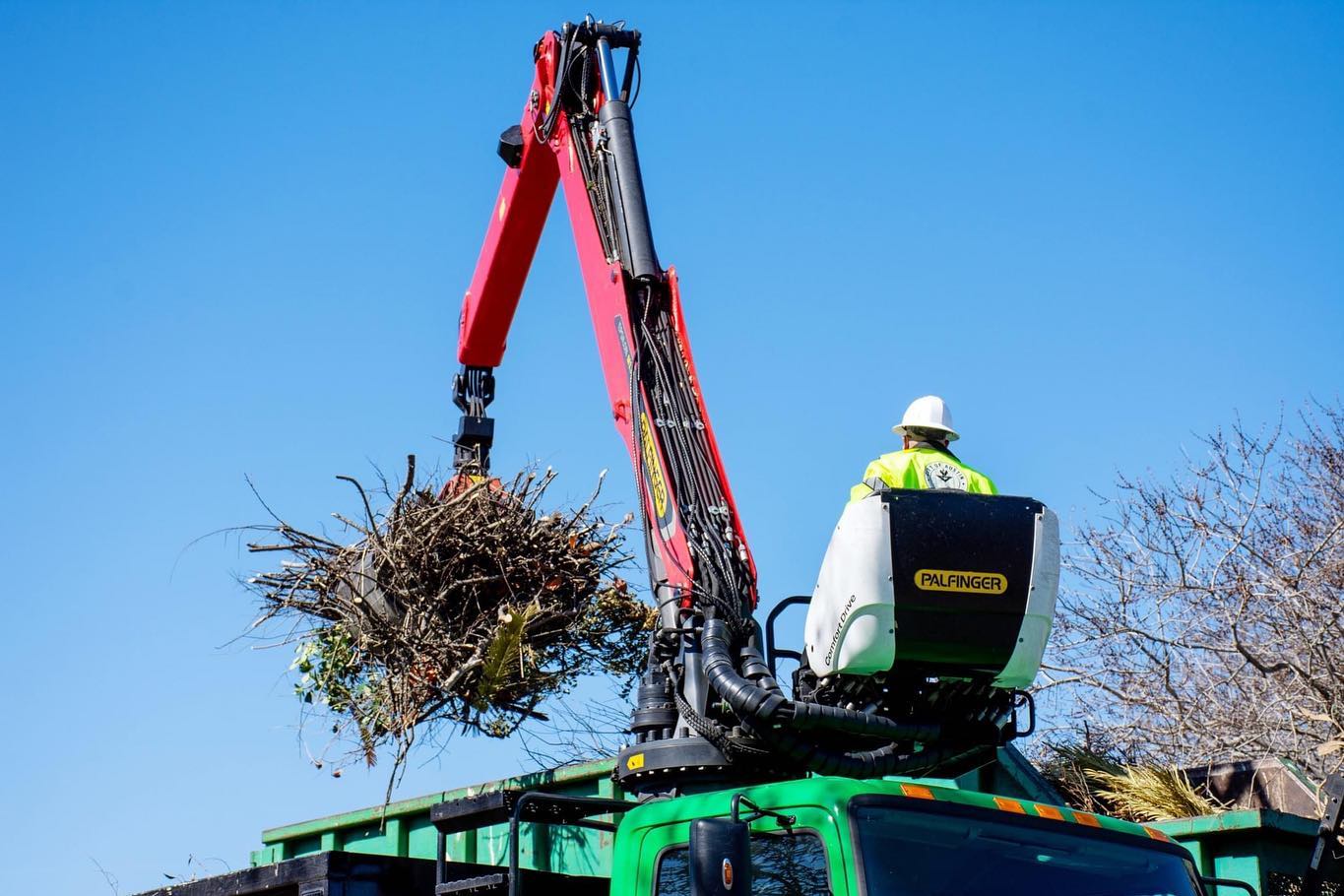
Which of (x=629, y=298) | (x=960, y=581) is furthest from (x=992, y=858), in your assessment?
(x=629, y=298)

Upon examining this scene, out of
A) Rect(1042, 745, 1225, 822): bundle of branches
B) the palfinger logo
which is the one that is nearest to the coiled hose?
the palfinger logo

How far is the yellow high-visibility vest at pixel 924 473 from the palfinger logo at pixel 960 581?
562mm

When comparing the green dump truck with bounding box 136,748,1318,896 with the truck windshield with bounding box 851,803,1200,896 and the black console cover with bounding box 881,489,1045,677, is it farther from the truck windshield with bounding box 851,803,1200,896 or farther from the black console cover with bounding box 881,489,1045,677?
the black console cover with bounding box 881,489,1045,677

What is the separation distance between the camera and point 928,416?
19.8 feet

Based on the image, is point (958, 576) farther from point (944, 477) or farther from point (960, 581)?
point (944, 477)

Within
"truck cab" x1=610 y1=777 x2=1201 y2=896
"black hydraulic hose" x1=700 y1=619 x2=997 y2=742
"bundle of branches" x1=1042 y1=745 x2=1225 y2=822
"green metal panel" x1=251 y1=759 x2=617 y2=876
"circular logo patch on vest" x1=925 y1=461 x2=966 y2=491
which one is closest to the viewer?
"truck cab" x1=610 y1=777 x2=1201 y2=896

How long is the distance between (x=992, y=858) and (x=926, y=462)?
1646 mm

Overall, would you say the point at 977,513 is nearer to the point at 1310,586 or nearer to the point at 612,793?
the point at 612,793

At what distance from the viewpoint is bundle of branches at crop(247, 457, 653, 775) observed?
8453 mm

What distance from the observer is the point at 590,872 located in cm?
573

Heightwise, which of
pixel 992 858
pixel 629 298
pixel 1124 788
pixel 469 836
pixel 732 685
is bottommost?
pixel 992 858

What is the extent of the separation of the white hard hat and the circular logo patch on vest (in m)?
0.16

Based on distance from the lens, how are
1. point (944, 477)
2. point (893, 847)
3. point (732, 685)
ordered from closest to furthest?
point (893, 847)
point (732, 685)
point (944, 477)

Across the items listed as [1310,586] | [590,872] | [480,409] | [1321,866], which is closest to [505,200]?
[480,409]
